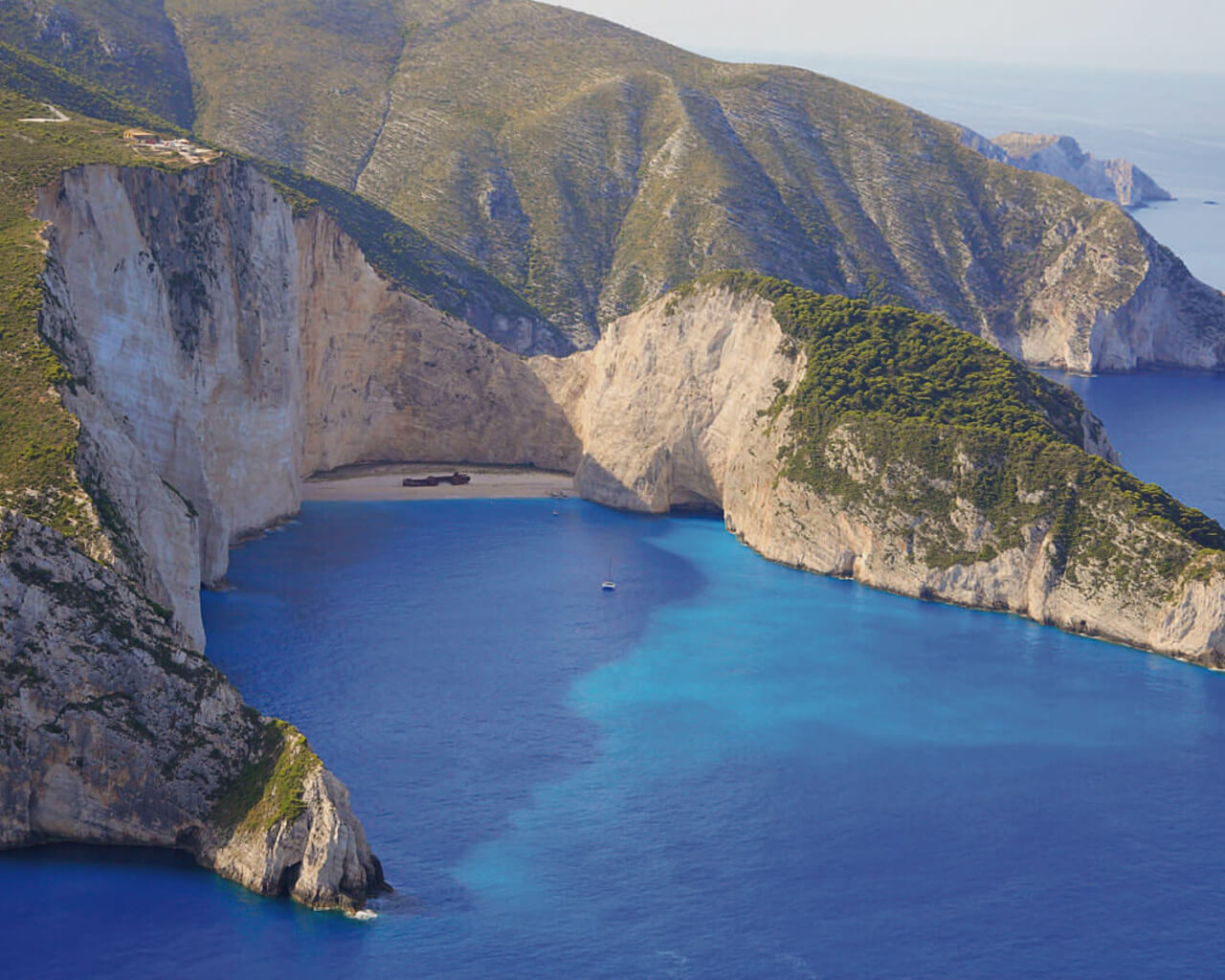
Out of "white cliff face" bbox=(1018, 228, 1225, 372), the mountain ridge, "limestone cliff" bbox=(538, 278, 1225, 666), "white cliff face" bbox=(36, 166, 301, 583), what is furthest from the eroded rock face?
"white cliff face" bbox=(1018, 228, 1225, 372)

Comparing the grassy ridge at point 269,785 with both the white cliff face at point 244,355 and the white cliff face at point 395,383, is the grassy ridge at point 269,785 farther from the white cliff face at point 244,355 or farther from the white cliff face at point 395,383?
the white cliff face at point 395,383

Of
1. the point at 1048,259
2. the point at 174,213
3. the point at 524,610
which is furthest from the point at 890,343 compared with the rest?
the point at 1048,259

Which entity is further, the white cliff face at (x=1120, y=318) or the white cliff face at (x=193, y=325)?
the white cliff face at (x=1120, y=318)

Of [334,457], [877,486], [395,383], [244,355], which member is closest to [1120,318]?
[395,383]

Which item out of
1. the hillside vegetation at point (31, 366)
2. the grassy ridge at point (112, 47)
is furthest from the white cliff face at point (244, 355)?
the grassy ridge at point (112, 47)

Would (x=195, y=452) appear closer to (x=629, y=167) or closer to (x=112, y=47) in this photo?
(x=629, y=167)

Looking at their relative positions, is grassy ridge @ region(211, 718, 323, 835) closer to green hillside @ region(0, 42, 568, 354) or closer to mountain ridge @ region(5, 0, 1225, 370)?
green hillside @ region(0, 42, 568, 354)

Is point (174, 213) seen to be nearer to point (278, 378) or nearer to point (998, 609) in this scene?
point (278, 378)
